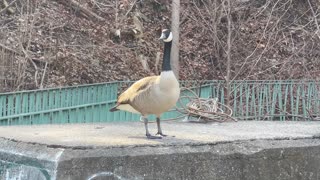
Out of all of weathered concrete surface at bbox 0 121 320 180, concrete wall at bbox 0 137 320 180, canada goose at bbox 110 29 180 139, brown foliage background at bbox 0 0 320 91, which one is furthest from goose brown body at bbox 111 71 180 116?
brown foliage background at bbox 0 0 320 91

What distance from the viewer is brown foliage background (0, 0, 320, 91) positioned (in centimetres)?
1211

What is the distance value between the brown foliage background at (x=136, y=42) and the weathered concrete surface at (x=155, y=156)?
241 inches

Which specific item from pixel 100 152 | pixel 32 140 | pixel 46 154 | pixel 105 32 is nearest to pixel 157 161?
pixel 100 152

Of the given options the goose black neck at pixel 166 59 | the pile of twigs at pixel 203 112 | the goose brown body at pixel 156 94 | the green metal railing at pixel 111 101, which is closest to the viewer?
the goose brown body at pixel 156 94

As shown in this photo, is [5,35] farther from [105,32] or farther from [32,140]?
[32,140]

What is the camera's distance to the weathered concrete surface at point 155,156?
382cm

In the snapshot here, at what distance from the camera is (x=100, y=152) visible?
153 inches

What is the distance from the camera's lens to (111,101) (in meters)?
9.39

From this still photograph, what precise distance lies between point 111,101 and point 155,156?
17.7 ft

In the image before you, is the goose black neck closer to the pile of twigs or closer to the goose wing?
the goose wing

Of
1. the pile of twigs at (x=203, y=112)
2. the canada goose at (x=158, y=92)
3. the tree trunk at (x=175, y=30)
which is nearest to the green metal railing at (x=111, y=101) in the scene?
the pile of twigs at (x=203, y=112)

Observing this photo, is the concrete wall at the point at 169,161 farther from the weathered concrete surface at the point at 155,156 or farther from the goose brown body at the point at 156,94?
the goose brown body at the point at 156,94

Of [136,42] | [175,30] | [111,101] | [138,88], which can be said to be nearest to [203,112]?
[138,88]

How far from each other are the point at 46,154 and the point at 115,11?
41.4 ft
